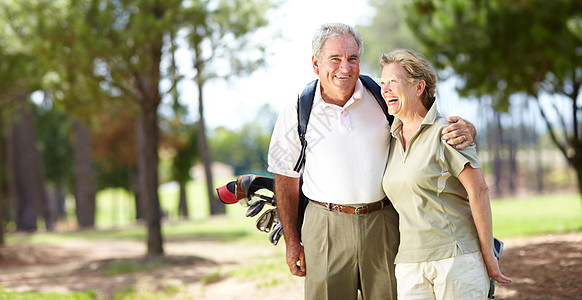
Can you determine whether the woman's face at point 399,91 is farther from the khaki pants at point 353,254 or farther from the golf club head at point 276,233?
the golf club head at point 276,233

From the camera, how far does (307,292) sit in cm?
306

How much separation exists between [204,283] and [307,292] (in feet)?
14.8

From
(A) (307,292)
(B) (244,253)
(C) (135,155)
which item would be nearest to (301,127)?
(A) (307,292)

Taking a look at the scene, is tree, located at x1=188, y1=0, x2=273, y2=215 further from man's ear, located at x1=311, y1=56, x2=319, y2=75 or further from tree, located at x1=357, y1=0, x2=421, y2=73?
tree, located at x1=357, y1=0, x2=421, y2=73

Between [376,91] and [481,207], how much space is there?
88cm

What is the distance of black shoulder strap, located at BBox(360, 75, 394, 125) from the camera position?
2955mm

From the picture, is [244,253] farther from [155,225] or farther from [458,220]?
[458,220]

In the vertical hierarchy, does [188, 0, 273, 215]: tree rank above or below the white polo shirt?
above

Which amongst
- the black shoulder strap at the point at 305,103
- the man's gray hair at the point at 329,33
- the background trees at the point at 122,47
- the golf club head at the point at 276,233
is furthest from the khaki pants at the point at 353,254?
the background trees at the point at 122,47

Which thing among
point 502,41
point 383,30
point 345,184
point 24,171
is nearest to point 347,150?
point 345,184

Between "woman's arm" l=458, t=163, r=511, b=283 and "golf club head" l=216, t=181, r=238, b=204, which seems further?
"golf club head" l=216, t=181, r=238, b=204

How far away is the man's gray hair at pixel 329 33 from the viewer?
301cm

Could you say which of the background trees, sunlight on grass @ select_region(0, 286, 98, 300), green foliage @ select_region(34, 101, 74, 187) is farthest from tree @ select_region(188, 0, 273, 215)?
green foliage @ select_region(34, 101, 74, 187)

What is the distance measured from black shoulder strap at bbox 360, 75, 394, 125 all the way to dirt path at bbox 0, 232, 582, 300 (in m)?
3.07
